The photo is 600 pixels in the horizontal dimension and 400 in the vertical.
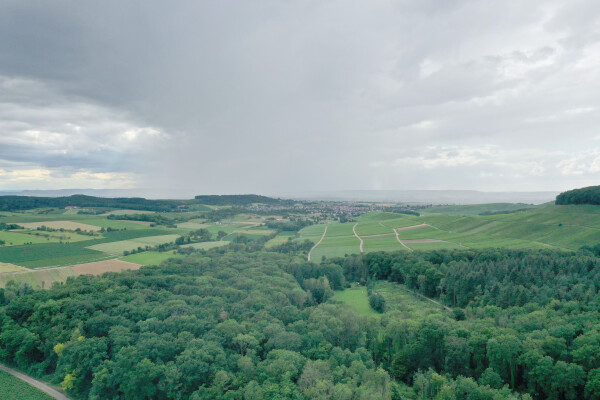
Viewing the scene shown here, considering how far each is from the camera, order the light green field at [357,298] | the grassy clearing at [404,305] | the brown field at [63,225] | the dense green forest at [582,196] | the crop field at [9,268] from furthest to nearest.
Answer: the brown field at [63,225]
the dense green forest at [582,196]
the crop field at [9,268]
the light green field at [357,298]
the grassy clearing at [404,305]

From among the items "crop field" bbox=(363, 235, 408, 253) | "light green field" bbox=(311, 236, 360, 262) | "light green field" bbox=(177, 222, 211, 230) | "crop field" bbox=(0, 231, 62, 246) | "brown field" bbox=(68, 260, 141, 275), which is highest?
"crop field" bbox=(0, 231, 62, 246)

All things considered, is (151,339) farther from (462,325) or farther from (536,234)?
(536,234)

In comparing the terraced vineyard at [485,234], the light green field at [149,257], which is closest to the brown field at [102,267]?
the light green field at [149,257]

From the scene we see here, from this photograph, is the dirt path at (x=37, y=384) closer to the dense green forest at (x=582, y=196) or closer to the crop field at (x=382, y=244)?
the crop field at (x=382, y=244)

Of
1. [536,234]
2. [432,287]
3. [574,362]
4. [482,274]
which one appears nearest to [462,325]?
[574,362]

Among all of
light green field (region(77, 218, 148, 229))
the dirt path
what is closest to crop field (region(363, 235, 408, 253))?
the dirt path

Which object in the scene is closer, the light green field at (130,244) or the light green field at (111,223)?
the light green field at (130,244)

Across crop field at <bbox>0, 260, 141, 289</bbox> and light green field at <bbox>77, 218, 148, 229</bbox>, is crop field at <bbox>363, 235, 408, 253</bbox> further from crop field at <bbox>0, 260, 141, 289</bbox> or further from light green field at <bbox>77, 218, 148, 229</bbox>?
light green field at <bbox>77, 218, 148, 229</bbox>
